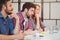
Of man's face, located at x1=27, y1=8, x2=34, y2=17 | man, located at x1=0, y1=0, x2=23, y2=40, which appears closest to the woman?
man's face, located at x1=27, y1=8, x2=34, y2=17

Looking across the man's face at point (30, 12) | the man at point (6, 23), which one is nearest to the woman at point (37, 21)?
the man's face at point (30, 12)

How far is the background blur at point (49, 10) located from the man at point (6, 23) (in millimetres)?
102

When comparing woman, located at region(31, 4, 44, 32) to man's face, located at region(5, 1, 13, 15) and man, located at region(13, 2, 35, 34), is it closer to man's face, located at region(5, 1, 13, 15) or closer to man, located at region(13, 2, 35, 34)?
man, located at region(13, 2, 35, 34)

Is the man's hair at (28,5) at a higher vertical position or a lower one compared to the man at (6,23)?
higher

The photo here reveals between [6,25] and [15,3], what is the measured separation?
295 mm

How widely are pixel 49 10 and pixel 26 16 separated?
11.8 inches

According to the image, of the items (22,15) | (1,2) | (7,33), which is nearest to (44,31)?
(22,15)

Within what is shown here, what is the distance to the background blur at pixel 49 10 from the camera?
154cm

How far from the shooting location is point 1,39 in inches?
57.5

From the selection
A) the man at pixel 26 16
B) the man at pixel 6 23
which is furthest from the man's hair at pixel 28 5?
the man at pixel 6 23

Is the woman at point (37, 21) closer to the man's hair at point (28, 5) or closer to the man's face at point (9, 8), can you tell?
the man's hair at point (28, 5)

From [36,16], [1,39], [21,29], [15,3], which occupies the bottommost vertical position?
[1,39]

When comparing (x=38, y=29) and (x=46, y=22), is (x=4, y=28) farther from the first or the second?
(x=46, y=22)

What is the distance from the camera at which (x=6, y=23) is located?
1475mm
